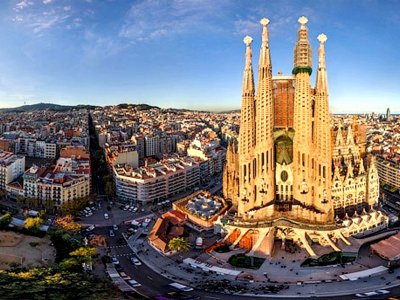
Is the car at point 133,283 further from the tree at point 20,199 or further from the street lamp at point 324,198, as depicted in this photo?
the tree at point 20,199

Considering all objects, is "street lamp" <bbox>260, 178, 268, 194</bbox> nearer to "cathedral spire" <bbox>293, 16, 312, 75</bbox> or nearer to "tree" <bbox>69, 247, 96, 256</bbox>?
"cathedral spire" <bbox>293, 16, 312, 75</bbox>

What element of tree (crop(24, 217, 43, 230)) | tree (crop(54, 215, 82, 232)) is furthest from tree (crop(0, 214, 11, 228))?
tree (crop(54, 215, 82, 232))

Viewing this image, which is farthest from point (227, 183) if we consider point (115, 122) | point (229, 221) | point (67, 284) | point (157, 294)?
point (115, 122)

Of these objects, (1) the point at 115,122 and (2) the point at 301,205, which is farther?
(1) the point at 115,122

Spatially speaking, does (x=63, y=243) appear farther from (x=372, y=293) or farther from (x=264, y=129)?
(x=372, y=293)

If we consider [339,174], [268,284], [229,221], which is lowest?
[268,284]

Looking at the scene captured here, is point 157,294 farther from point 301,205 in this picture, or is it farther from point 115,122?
point 115,122
